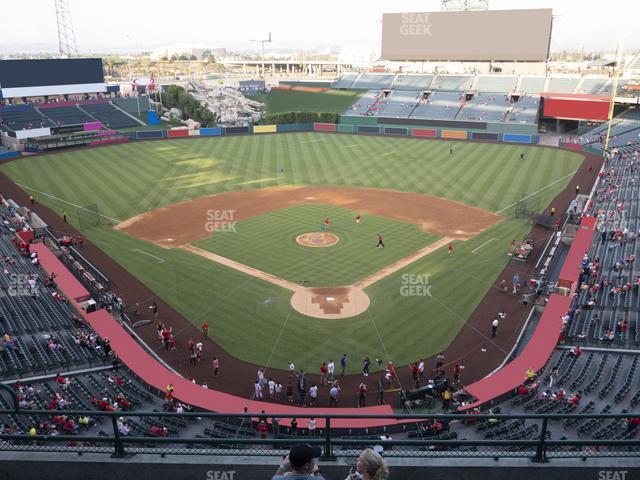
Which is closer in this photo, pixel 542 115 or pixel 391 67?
pixel 542 115

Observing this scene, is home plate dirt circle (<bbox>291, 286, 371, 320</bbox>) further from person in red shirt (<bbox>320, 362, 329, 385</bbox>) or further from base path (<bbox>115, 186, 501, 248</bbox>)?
base path (<bbox>115, 186, 501, 248</bbox>)

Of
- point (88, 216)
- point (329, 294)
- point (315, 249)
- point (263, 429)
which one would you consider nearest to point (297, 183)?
point (315, 249)

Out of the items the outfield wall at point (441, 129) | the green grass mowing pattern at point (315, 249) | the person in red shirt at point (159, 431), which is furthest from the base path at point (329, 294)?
the outfield wall at point (441, 129)

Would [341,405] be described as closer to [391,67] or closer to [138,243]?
[138,243]

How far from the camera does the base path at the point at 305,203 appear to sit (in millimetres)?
38094

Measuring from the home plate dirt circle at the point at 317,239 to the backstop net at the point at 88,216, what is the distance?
1655 cm

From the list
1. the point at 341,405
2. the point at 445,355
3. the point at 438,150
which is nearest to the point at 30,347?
the point at 341,405

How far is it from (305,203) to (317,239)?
370 inches

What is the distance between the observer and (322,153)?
65.6 meters

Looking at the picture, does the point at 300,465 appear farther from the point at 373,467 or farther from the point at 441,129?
the point at 441,129

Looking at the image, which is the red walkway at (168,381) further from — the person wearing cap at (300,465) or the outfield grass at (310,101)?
the outfield grass at (310,101)

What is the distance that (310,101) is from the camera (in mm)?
96500

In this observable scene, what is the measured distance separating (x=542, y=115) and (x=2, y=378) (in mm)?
80892

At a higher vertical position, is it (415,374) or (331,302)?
(331,302)
